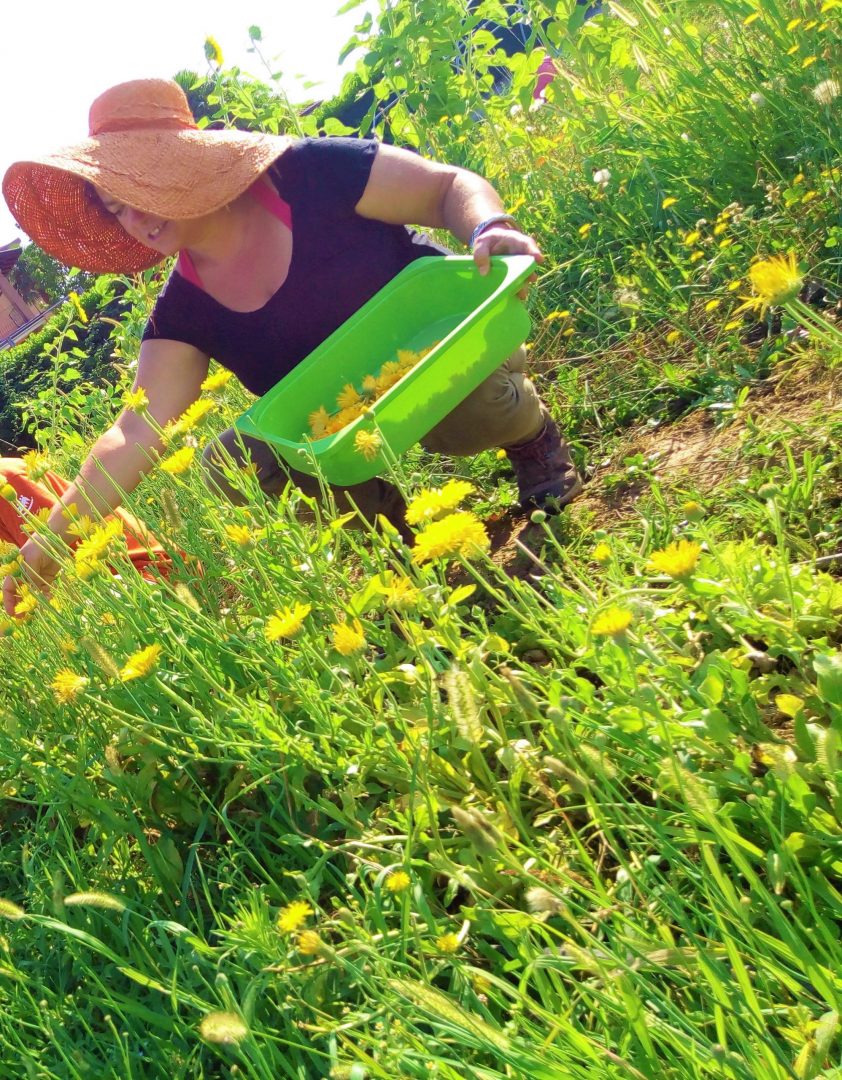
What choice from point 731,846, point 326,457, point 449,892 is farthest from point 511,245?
point 731,846

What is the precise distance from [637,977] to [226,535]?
0.98m

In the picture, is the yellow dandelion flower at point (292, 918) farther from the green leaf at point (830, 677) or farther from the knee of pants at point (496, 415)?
the knee of pants at point (496, 415)

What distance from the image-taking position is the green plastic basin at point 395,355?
168cm

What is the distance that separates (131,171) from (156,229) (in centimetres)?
15

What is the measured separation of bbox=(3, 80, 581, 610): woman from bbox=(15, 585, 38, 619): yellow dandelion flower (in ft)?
0.52

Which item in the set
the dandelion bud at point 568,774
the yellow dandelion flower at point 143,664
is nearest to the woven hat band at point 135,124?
the yellow dandelion flower at point 143,664

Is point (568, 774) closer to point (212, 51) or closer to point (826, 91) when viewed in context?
point (826, 91)

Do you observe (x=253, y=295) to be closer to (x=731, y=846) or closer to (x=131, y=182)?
(x=131, y=182)

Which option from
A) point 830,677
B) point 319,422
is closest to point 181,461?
point 319,422

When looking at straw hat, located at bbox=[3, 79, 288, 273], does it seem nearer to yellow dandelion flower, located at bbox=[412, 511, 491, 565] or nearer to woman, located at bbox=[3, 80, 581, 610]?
woman, located at bbox=[3, 80, 581, 610]

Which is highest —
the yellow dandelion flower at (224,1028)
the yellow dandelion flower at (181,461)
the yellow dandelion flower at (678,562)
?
the yellow dandelion flower at (181,461)

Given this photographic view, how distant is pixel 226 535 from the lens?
5.01ft

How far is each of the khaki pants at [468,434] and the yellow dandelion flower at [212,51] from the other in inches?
70.9

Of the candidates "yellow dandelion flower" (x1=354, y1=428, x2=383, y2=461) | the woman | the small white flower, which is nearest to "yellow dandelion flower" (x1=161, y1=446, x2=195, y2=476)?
"yellow dandelion flower" (x1=354, y1=428, x2=383, y2=461)
